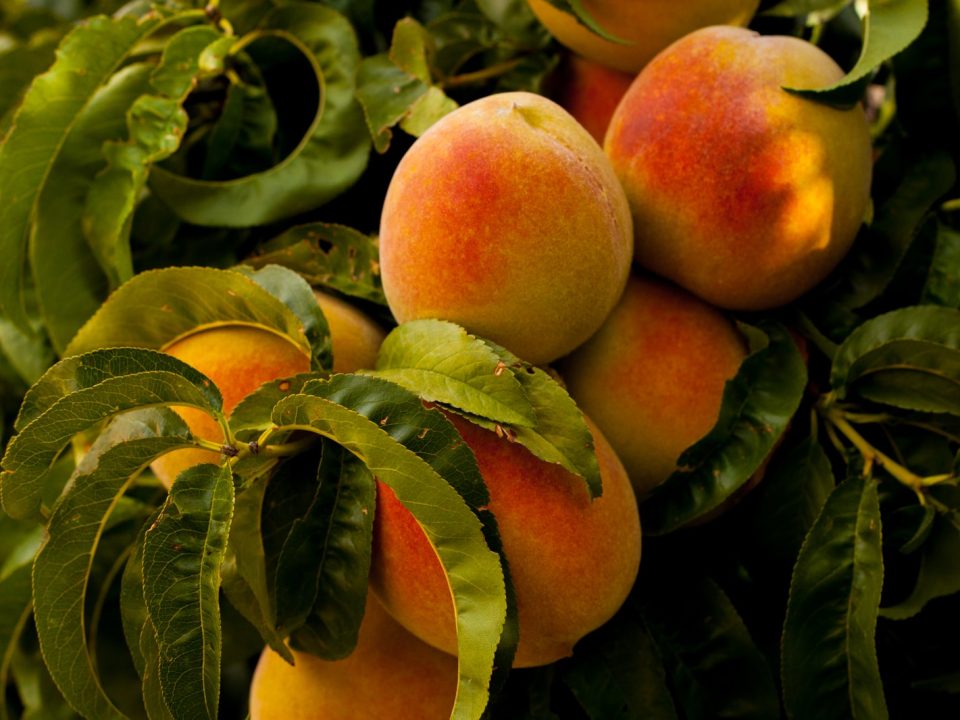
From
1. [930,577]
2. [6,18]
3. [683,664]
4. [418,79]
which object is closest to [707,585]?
[683,664]

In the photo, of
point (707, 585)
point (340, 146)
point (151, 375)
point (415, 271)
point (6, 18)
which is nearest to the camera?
point (151, 375)

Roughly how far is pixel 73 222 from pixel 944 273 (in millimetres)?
893

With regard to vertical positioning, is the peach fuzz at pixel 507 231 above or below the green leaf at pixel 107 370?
above

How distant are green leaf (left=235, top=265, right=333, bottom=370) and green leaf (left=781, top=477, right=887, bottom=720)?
44 centimetres

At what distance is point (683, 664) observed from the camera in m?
0.86

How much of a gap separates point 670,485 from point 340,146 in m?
0.50

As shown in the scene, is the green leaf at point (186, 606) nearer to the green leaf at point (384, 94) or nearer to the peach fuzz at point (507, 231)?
the peach fuzz at point (507, 231)

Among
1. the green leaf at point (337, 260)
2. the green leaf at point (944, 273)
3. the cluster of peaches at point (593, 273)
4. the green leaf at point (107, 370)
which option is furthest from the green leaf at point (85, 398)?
the green leaf at point (944, 273)

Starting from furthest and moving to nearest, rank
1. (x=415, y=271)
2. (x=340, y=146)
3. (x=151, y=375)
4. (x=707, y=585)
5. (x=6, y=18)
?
(x=6, y=18), (x=340, y=146), (x=707, y=585), (x=415, y=271), (x=151, y=375)

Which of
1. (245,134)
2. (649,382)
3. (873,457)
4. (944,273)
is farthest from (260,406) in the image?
(944,273)

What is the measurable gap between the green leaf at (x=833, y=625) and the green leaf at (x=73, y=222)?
0.77m

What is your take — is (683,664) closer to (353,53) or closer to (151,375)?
(151,375)

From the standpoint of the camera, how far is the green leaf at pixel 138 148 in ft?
3.07

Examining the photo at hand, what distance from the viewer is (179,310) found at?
0.83 m
